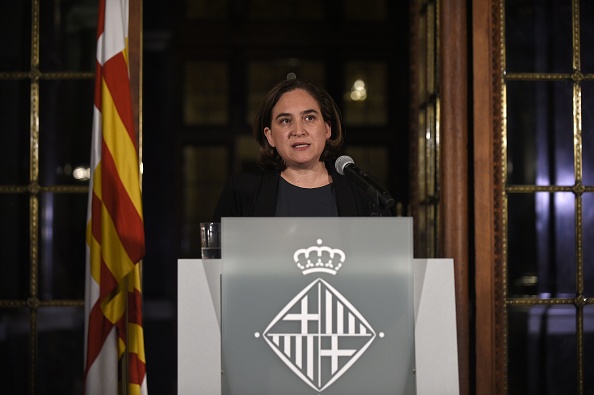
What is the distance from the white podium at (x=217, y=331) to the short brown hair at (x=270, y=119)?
912mm

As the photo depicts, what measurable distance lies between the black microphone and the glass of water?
0.30m

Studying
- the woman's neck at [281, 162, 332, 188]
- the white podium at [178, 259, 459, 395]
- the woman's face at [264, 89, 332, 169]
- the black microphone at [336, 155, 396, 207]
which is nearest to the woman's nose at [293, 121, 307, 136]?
the woman's face at [264, 89, 332, 169]

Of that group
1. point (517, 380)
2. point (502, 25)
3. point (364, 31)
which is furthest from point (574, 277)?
point (364, 31)

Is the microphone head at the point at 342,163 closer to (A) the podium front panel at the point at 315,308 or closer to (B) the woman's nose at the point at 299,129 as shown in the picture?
(A) the podium front panel at the point at 315,308

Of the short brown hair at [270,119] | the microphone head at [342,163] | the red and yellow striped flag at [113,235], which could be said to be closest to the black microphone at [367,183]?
the microphone head at [342,163]

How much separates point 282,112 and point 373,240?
0.87m

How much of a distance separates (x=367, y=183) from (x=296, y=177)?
2.43ft

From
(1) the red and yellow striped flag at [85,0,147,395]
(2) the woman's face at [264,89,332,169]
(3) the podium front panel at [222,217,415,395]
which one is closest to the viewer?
(3) the podium front panel at [222,217,415,395]

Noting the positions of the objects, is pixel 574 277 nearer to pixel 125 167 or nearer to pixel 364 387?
pixel 125 167

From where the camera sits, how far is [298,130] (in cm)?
235

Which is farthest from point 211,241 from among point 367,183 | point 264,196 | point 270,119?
point 270,119

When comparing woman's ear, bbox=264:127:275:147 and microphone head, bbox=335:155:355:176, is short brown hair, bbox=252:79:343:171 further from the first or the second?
microphone head, bbox=335:155:355:176

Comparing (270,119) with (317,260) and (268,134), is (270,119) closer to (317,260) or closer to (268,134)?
(268,134)

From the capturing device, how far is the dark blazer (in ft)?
7.72
